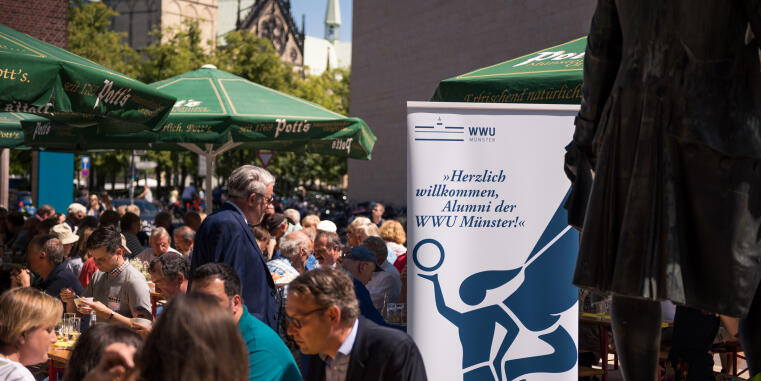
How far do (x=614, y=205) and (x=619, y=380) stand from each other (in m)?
5.30

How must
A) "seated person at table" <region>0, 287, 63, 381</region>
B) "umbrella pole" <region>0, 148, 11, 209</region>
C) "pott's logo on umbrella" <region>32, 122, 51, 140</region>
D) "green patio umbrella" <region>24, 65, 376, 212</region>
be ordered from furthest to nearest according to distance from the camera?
1. "umbrella pole" <region>0, 148, 11, 209</region>
2. "pott's logo on umbrella" <region>32, 122, 51, 140</region>
3. "green patio umbrella" <region>24, 65, 376, 212</region>
4. "seated person at table" <region>0, 287, 63, 381</region>

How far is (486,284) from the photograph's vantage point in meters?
4.14

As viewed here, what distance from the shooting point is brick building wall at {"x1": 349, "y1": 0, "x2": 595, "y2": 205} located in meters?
23.6

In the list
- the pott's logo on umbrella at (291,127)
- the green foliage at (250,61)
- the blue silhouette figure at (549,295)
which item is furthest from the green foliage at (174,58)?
the blue silhouette figure at (549,295)

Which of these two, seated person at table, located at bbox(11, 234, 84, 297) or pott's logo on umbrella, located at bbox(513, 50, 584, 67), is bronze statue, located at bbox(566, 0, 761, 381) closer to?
pott's logo on umbrella, located at bbox(513, 50, 584, 67)

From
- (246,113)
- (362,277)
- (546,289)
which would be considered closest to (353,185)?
(246,113)

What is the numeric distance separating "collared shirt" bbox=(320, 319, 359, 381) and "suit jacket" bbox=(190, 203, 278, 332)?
1.74 m

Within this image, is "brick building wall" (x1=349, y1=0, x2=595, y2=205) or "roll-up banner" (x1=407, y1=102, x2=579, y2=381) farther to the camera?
"brick building wall" (x1=349, y1=0, x2=595, y2=205)

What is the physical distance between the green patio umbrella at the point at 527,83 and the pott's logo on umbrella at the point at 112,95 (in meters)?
2.53

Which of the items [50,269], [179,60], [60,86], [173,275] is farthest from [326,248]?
[179,60]

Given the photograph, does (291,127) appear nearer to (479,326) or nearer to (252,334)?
(479,326)

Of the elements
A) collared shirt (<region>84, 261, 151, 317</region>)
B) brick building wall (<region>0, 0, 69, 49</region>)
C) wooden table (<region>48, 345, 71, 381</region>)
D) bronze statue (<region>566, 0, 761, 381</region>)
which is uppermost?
brick building wall (<region>0, 0, 69, 49</region>)

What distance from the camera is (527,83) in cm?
536

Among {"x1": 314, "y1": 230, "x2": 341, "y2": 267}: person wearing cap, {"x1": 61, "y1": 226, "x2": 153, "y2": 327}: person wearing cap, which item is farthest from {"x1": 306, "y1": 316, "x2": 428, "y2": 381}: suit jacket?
{"x1": 314, "y1": 230, "x2": 341, "y2": 267}: person wearing cap
